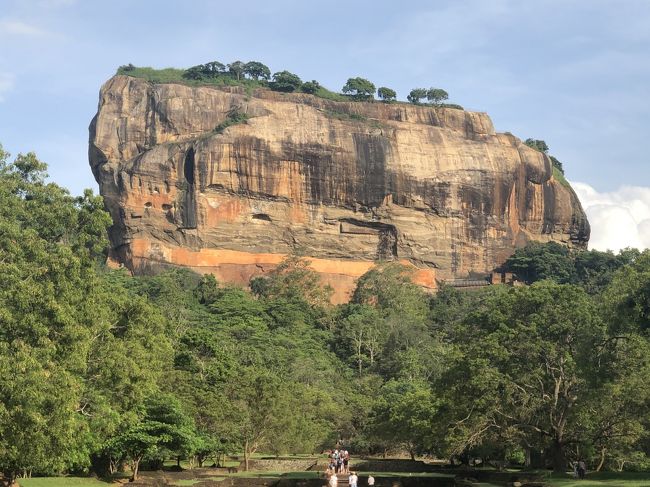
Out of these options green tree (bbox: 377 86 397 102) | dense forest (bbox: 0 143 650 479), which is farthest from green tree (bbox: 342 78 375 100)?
dense forest (bbox: 0 143 650 479)

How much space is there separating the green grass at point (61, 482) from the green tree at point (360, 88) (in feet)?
232

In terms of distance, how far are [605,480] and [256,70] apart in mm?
79024

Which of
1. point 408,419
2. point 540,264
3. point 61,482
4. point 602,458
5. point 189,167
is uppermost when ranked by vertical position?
point 189,167

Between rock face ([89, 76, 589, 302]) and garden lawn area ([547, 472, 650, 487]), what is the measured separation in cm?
5631

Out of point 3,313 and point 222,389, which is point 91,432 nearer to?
point 3,313

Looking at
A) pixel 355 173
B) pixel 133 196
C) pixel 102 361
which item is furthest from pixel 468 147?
pixel 102 361

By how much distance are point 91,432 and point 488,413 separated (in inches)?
502

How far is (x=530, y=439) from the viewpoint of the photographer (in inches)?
1339

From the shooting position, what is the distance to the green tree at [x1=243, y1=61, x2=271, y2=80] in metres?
102

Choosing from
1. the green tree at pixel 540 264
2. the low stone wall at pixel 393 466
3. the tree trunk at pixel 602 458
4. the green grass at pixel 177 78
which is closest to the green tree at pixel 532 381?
the tree trunk at pixel 602 458

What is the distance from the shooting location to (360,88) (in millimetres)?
97750

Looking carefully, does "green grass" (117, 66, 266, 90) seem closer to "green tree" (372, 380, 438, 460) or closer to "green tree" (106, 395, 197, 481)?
"green tree" (372, 380, 438, 460)

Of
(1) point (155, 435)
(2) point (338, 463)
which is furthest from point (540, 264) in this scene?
(1) point (155, 435)

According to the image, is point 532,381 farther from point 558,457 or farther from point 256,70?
point 256,70
